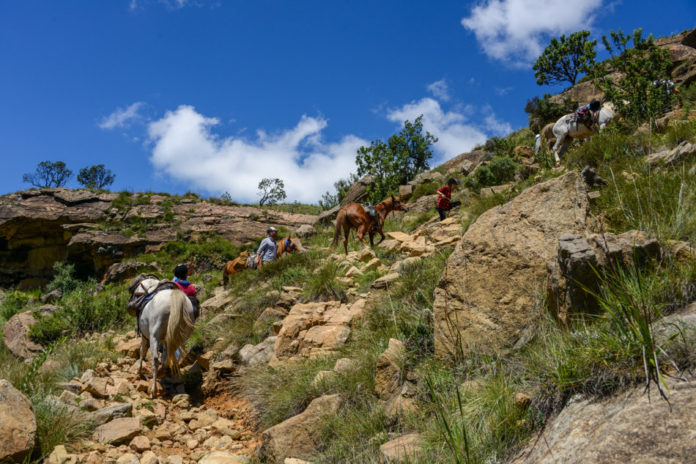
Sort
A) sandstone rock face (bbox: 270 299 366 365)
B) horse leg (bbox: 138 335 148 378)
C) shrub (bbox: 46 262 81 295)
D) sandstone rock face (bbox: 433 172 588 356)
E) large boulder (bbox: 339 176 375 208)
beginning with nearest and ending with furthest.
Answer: sandstone rock face (bbox: 433 172 588 356) < sandstone rock face (bbox: 270 299 366 365) < horse leg (bbox: 138 335 148 378) < shrub (bbox: 46 262 81 295) < large boulder (bbox: 339 176 375 208)

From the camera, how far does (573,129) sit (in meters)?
11.8

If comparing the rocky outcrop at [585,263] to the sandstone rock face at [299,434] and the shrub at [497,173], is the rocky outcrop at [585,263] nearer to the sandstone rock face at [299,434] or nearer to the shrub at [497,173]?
the sandstone rock face at [299,434]

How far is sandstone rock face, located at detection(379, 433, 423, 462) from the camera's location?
2.65 metres

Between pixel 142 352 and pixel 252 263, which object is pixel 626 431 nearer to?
pixel 142 352

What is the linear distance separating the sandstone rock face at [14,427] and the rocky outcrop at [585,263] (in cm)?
433

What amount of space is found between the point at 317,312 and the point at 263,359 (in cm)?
110

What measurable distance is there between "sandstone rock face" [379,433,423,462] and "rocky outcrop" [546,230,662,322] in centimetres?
127

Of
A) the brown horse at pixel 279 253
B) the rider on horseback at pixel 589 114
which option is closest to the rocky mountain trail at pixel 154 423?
the brown horse at pixel 279 253

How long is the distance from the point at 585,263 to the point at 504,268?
946 mm

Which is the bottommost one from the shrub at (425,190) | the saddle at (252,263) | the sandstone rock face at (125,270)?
the saddle at (252,263)

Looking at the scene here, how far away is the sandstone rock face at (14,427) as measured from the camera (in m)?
3.42

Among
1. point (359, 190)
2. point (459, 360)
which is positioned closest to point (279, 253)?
point (459, 360)

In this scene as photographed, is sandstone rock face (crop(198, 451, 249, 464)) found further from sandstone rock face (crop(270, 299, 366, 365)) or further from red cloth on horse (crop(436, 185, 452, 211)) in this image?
red cloth on horse (crop(436, 185, 452, 211))

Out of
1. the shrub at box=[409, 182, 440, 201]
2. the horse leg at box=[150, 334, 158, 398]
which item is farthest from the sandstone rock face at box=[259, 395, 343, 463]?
the shrub at box=[409, 182, 440, 201]
